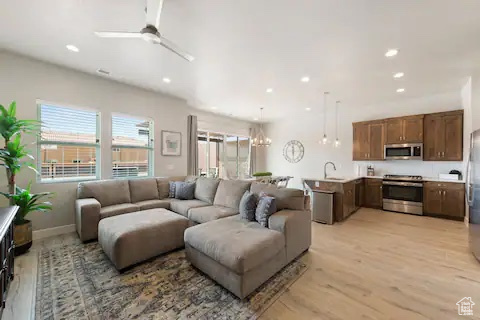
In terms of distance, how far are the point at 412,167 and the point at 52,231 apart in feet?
26.3

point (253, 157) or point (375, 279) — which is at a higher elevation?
point (253, 157)

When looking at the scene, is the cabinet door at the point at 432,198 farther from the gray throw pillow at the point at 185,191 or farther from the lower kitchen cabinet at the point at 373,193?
the gray throw pillow at the point at 185,191

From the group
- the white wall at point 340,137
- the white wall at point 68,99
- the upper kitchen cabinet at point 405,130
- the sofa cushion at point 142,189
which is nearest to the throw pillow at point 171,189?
the sofa cushion at point 142,189

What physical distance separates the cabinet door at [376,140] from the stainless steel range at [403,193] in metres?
0.61

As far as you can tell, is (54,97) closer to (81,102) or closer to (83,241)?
(81,102)

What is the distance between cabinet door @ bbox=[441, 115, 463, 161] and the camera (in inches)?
174

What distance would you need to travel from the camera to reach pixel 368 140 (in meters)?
5.64

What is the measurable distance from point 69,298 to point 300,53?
13.2ft

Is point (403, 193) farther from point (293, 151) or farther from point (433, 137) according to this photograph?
point (293, 151)

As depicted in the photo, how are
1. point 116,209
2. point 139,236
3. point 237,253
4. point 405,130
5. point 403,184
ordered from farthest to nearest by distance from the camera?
point 405,130 → point 403,184 → point 116,209 → point 139,236 → point 237,253

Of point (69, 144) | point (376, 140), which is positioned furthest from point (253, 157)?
point (69, 144)

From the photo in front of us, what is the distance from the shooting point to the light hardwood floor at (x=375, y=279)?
5.91 feet

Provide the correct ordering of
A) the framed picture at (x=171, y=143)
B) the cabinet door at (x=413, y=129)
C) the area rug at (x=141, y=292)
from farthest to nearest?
1. the framed picture at (x=171, y=143)
2. the cabinet door at (x=413, y=129)
3. the area rug at (x=141, y=292)

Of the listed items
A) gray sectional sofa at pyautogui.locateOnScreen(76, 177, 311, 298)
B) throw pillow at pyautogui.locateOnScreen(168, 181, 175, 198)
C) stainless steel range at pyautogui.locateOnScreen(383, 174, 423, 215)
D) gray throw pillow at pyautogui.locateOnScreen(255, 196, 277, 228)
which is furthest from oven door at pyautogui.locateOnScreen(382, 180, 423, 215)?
throw pillow at pyautogui.locateOnScreen(168, 181, 175, 198)
